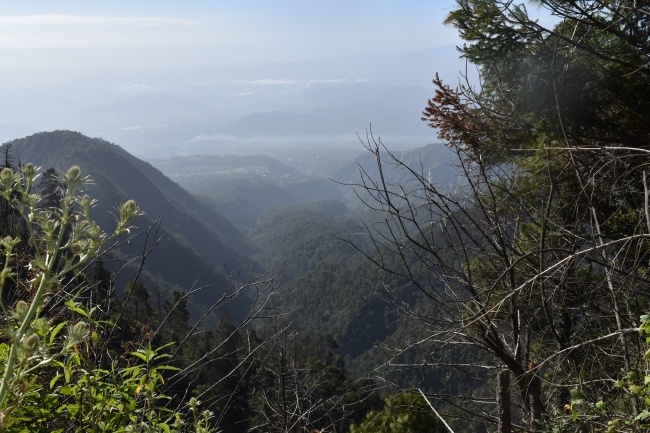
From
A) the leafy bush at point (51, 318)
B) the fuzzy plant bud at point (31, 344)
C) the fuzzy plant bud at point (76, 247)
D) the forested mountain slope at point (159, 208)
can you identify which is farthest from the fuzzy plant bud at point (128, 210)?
the forested mountain slope at point (159, 208)

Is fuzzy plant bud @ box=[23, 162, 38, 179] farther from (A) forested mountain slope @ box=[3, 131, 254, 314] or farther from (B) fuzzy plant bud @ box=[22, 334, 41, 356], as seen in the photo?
(A) forested mountain slope @ box=[3, 131, 254, 314]

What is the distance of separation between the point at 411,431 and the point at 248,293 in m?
85.1

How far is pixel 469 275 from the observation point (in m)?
2.84

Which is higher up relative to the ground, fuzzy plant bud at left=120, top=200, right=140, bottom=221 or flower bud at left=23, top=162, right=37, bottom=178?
flower bud at left=23, top=162, right=37, bottom=178

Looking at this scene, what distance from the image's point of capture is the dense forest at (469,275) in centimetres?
131

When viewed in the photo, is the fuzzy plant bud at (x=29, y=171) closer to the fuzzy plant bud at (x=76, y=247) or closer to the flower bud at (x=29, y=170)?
the flower bud at (x=29, y=170)

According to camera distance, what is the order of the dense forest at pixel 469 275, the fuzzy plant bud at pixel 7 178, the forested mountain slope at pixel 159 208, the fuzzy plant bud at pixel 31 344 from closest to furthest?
the fuzzy plant bud at pixel 31 344 → the fuzzy plant bud at pixel 7 178 → the dense forest at pixel 469 275 → the forested mountain slope at pixel 159 208

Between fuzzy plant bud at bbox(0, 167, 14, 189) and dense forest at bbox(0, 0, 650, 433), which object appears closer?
fuzzy plant bud at bbox(0, 167, 14, 189)

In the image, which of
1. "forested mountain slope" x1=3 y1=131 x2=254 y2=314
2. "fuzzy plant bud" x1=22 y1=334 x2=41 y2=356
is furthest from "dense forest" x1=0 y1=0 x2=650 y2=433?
"forested mountain slope" x1=3 y1=131 x2=254 y2=314

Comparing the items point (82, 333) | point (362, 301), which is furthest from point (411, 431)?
point (362, 301)

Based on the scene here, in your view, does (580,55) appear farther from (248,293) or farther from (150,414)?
(248,293)

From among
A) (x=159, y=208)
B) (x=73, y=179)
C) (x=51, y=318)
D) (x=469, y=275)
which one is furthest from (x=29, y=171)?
(x=159, y=208)

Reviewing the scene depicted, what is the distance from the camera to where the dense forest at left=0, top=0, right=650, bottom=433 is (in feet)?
4.29

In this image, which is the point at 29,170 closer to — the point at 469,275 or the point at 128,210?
the point at 128,210
